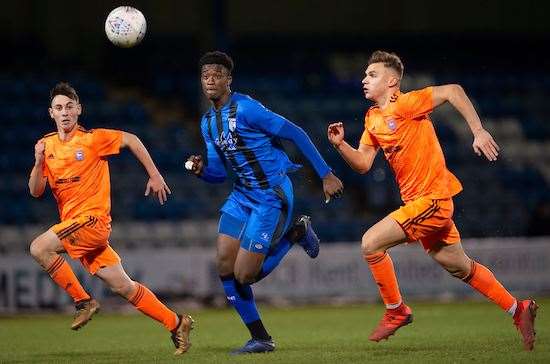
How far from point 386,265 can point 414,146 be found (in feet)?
3.01

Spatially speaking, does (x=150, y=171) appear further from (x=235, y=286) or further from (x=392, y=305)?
(x=392, y=305)

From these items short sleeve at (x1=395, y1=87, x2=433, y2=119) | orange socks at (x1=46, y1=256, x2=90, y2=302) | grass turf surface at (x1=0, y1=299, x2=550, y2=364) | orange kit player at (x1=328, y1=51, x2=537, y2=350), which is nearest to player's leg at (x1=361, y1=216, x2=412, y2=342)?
orange kit player at (x1=328, y1=51, x2=537, y2=350)

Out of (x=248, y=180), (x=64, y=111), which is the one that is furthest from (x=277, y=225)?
(x=64, y=111)

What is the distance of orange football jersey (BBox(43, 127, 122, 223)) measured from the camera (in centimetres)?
841

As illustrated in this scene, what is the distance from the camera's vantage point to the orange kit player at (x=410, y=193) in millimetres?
7703

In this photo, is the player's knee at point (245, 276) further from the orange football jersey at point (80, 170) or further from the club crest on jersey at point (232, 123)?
the orange football jersey at point (80, 170)

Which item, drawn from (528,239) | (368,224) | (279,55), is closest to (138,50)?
(279,55)

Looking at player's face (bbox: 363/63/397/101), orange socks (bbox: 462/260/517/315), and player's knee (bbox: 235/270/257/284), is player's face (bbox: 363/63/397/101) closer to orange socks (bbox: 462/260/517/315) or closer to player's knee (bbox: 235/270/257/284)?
orange socks (bbox: 462/260/517/315)

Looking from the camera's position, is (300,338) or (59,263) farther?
(300,338)

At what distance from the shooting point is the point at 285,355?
769 cm

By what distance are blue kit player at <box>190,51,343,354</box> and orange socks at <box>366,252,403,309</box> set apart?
0.78 m

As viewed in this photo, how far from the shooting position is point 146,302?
26.9ft

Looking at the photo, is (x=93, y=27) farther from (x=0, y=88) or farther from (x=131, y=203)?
(x=131, y=203)

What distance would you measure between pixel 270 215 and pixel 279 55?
1520 centimetres
